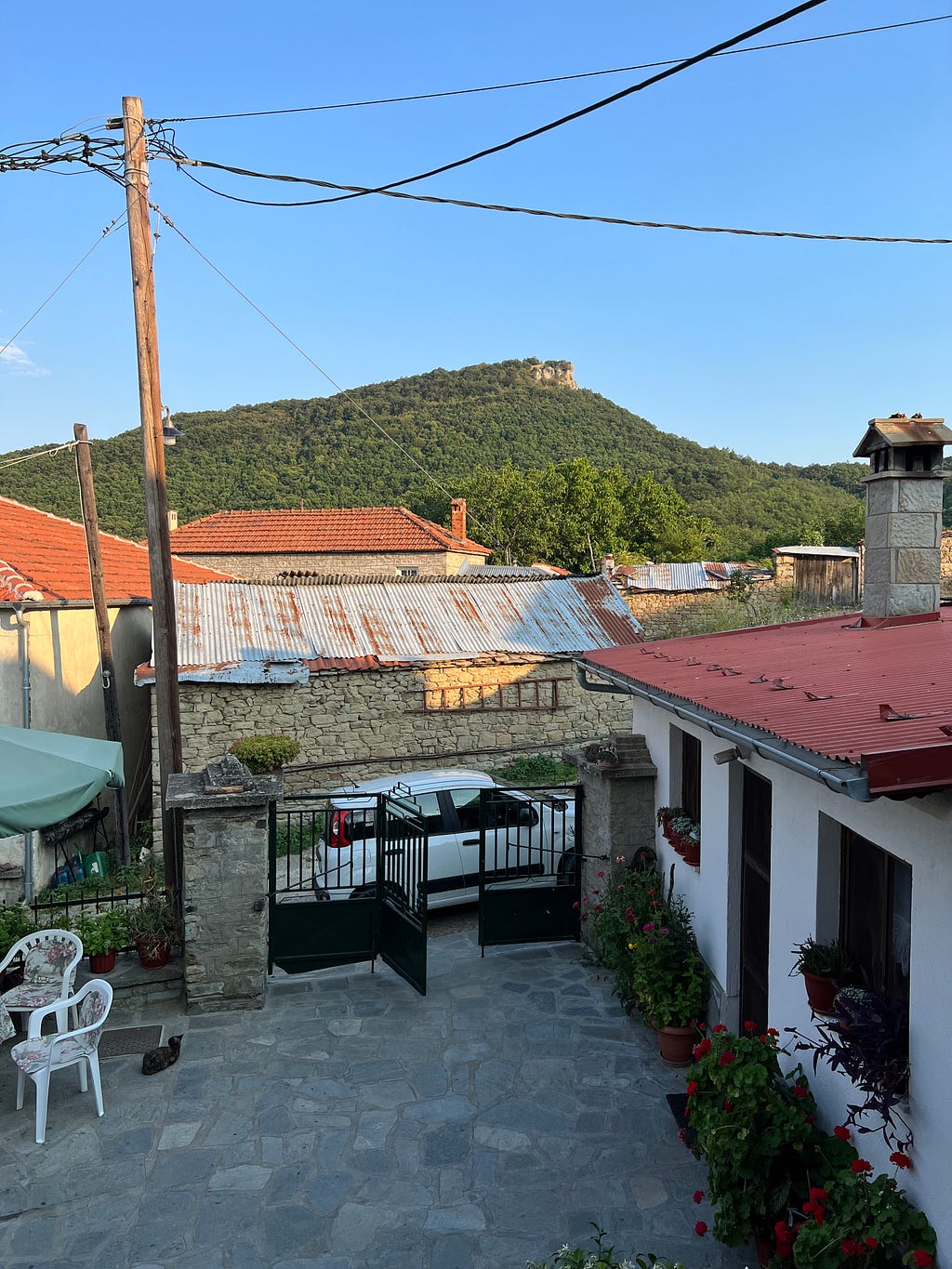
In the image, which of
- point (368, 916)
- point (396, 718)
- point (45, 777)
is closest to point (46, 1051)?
point (45, 777)

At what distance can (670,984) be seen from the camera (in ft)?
19.0

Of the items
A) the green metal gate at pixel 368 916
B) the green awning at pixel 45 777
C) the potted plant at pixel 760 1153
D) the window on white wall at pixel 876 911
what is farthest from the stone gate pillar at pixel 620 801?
the green awning at pixel 45 777

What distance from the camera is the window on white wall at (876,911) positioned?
348 centimetres

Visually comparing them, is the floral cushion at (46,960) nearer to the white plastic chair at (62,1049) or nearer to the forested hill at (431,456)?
the white plastic chair at (62,1049)

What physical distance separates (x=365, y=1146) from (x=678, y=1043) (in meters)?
2.16

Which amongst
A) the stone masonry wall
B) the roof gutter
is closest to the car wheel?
the roof gutter

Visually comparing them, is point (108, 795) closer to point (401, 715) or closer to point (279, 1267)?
point (401, 715)

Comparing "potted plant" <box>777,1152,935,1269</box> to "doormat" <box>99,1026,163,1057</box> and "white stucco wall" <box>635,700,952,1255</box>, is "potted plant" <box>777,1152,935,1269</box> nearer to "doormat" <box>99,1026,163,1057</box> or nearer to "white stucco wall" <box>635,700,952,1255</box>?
"white stucco wall" <box>635,700,952,1255</box>

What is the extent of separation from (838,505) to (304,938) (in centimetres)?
5571

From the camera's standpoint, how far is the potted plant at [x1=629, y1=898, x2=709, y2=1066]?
18.6ft

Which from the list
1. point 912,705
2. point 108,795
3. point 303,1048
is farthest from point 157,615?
point 108,795

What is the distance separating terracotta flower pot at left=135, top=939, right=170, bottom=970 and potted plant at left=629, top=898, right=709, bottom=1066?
372cm

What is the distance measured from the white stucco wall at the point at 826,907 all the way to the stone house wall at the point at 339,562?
2625 cm

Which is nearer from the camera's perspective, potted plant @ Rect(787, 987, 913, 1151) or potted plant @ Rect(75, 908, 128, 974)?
potted plant @ Rect(787, 987, 913, 1151)
